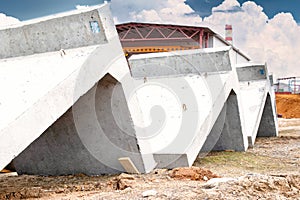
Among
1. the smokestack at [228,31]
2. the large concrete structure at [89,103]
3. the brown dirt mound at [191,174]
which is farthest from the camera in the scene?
the smokestack at [228,31]

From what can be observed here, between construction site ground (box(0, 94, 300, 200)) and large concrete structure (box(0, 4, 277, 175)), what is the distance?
0.26 m

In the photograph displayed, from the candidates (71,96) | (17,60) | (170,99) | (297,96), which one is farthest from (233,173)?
(297,96)

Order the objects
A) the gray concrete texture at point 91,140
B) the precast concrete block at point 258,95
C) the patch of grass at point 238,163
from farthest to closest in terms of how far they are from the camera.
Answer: the precast concrete block at point 258,95 < the patch of grass at point 238,163 < the gray concrete texture at point 91,140

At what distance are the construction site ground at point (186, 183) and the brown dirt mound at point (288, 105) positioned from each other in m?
23.3

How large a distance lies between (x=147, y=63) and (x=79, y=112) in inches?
130

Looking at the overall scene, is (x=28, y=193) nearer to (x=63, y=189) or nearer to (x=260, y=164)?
(x=63, y=189)

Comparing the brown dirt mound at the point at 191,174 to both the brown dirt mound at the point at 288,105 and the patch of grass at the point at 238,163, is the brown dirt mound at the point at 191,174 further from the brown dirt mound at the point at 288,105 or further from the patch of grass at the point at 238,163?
the brown dirt mound at the point at 288,105

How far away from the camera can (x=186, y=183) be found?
3.57 m

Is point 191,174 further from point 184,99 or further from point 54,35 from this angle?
point 54,35

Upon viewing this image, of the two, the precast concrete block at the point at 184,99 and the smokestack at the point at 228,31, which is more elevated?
the smokestack at the point at 228,31

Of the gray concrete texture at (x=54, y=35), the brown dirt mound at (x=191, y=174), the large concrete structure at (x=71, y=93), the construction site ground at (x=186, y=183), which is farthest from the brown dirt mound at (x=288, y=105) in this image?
the gray concrete texture at (x=54, y=35)

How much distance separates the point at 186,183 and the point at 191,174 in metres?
0.45

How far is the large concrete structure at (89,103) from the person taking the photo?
311 centimetres

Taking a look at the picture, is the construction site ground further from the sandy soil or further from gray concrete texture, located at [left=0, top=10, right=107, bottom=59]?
A: gray concrete texture, located at [left=0, top=10, right=107, bottom=59]
